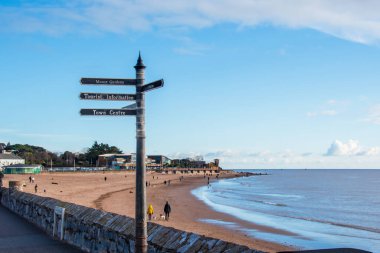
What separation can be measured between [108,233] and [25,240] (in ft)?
12.2

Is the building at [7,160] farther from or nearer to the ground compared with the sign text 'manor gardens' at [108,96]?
farther from the ground

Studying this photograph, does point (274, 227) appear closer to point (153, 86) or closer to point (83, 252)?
point (83, 252)

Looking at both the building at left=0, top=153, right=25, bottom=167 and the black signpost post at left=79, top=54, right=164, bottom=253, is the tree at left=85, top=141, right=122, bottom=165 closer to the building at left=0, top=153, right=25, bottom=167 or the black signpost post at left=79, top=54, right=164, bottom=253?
the building at left=0, top=153, right=25, bottom=167

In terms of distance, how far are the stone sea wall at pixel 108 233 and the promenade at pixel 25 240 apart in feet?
0.87

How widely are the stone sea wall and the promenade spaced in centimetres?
27

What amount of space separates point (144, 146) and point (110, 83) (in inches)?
45.8

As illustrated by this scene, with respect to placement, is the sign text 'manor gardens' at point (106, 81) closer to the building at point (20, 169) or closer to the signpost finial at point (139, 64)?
the signpost finial at point (139, 64)

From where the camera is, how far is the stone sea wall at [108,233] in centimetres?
686

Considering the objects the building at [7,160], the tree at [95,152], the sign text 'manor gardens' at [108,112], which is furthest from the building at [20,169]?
the sign text 'manor gardens' at [108,112]

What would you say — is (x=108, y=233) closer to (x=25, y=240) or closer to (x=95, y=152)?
(x=25, y=240)

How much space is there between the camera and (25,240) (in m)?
11.8

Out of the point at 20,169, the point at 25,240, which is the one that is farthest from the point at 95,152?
the point at 25,240

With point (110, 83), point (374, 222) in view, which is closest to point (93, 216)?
point (110, 83)

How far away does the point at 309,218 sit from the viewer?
4109 centimetres
